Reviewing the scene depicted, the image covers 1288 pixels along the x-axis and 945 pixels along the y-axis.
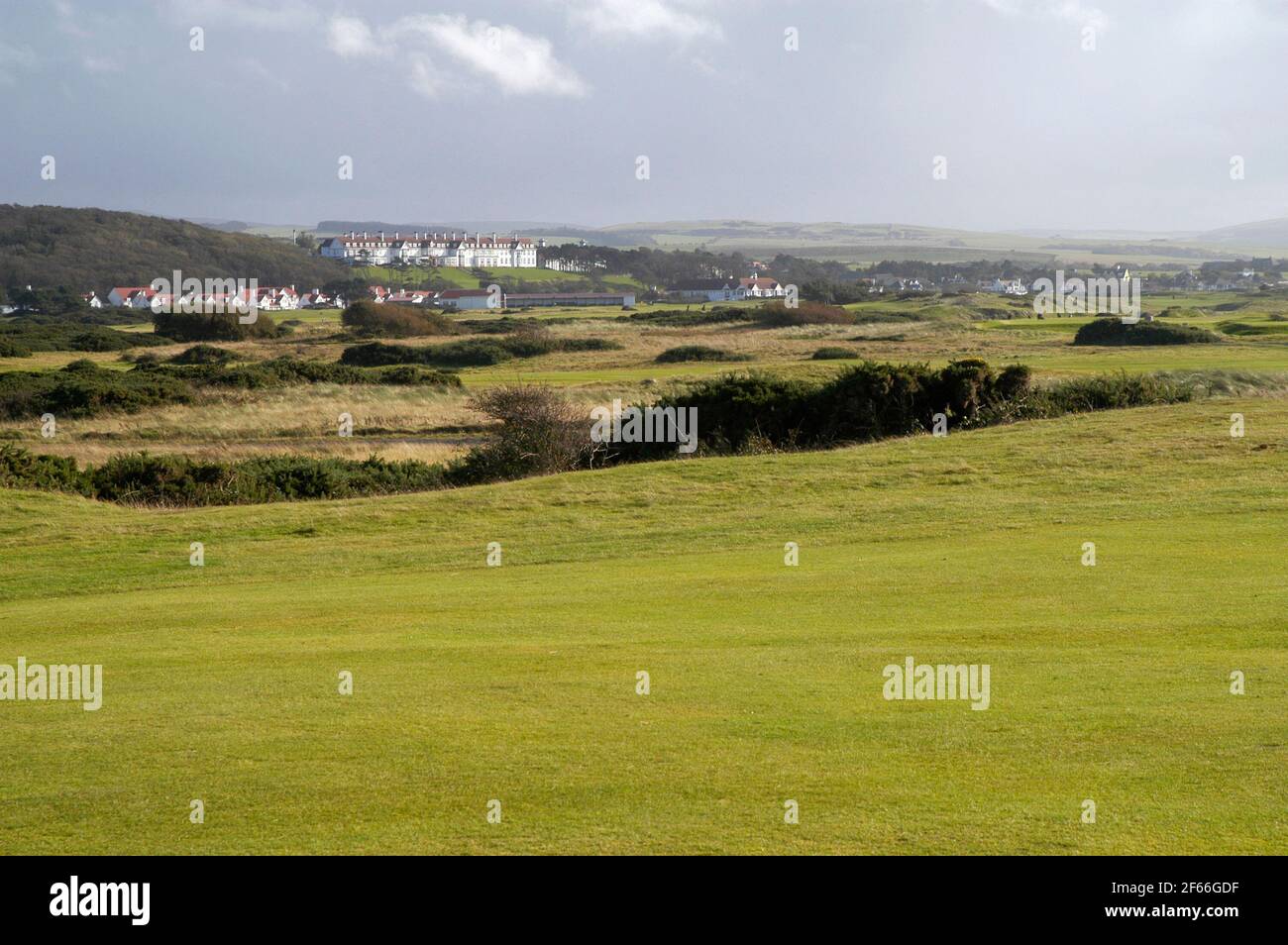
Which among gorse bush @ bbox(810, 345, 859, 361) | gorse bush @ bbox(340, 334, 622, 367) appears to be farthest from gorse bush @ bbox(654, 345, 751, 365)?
gorse bush @ bbox(340, 334, 622, 367)

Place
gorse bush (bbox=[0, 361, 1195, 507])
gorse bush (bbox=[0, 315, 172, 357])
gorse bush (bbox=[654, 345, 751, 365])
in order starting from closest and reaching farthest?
gorse bush (bbox=[0, 361, 1195, 507])
gorse bush (bbox=[654, 345, 751, 365])
gorse bush (bbox=[0, 315, 172, 357])

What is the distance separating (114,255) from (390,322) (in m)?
88.5

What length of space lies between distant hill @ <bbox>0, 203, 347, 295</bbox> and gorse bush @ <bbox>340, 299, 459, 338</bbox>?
2566 inches

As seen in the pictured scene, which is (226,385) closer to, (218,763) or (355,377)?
(355,377)

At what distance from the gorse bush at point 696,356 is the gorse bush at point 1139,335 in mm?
20419

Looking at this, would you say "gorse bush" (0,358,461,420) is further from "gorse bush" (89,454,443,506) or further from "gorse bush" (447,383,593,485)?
"gorse bush" (447,383,593,485)

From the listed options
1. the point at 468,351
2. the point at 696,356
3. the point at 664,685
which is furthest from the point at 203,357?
the point at 664,685

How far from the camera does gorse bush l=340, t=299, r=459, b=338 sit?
352ft

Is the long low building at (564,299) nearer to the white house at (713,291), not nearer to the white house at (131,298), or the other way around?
the white house at (713,291)

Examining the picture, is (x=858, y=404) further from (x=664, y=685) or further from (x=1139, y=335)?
(x=1139, y=335)

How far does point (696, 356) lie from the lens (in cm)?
7894

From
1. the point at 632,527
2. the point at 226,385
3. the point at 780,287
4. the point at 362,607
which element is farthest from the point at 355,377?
the point at 780,287

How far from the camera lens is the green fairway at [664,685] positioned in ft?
25.3
